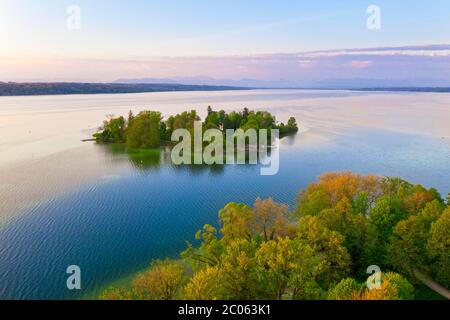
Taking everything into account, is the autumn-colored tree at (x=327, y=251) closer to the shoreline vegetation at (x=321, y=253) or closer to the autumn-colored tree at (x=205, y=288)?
the shoreline vegetation at (x=321, y=253)

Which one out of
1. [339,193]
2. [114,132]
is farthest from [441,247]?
[114,132]

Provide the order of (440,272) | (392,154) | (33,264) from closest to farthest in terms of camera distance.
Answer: (440,272)
(33,264)
(392,154)

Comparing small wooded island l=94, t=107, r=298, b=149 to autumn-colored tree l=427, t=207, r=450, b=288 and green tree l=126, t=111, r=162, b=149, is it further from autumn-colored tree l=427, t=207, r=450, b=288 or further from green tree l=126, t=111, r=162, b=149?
autumn-colored tree l=427, t=207, r=450, b=288

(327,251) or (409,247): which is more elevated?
(327,251)

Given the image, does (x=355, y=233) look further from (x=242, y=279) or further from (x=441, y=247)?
(x=242, y=279)

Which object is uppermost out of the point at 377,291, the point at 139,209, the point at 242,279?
the point at 377,291
